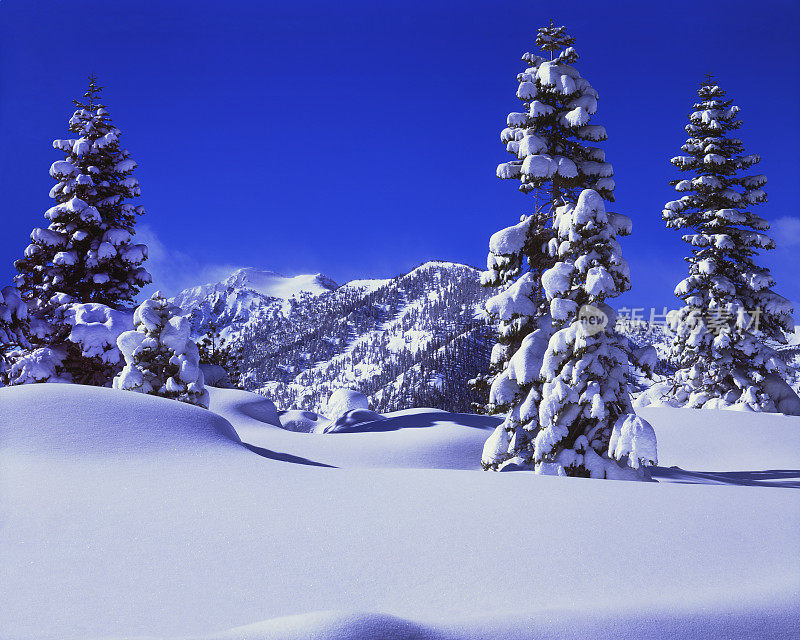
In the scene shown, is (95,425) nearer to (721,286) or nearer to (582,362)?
(582,362)

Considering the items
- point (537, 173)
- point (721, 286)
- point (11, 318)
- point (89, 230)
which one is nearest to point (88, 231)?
point (89, 230)

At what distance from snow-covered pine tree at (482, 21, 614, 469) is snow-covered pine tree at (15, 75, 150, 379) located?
14.8m

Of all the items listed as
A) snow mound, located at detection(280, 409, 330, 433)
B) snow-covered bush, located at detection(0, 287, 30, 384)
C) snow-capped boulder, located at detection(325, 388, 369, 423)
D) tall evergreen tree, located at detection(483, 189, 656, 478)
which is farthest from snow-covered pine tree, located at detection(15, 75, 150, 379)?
tall evergreen tree, located at detection(483, 189, 656, 478)

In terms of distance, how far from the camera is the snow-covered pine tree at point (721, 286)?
67.4 ft

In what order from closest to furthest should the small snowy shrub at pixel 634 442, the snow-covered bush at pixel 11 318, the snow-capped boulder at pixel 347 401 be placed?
the small snowy shrub at pixel 634 442 → the snow-covered bush at pixel 11 318 → the snow-capped boulder at pixel 347 401

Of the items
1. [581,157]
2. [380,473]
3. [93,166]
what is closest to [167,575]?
[380,473]

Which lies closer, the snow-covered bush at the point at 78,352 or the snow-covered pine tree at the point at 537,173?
the snow-covered pine tree at the point at 537,173

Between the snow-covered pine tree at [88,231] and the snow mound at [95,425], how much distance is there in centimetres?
1171

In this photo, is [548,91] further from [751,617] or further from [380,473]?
[751,617]

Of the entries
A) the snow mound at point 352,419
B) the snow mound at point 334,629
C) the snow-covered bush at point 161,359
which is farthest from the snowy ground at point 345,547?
the snow mound at point 352,419

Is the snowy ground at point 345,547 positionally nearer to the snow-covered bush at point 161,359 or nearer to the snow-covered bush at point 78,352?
the snow-covered bush at point 161,359

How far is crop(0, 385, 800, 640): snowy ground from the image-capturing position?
3822mm

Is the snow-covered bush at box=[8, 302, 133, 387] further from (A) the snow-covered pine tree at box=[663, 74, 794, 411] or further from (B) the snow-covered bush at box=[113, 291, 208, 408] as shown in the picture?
(A) the snow-covered pine tree at box=[663, 74, 794, 411]

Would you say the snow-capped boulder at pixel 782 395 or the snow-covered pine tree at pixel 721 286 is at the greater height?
the snow-covered pine tree at pixel 721 286
